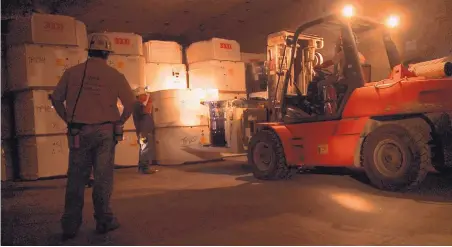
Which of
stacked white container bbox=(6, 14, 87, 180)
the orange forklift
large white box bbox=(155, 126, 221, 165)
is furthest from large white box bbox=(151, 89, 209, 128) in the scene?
the orange forklift

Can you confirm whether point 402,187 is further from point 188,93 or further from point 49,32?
point 49,32

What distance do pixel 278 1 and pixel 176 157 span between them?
211 inches

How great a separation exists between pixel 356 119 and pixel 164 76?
6.12 metres

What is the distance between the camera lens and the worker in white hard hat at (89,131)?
3.57 meters

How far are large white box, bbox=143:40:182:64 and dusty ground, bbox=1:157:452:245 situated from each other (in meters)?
4.37

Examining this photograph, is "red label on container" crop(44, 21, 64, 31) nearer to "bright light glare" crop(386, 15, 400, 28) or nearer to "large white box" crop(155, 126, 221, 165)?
"large white box" crop(155, 126, 221, 165)

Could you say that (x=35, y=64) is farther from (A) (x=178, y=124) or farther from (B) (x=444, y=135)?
(B) (x=444, y=135)

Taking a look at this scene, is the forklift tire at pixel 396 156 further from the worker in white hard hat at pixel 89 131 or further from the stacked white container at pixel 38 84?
the stacked white container at pixel 38 84

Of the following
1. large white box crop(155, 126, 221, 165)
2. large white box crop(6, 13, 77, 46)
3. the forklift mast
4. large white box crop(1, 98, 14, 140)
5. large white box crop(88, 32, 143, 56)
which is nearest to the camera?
the forklift mast

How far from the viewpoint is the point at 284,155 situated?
647 cm

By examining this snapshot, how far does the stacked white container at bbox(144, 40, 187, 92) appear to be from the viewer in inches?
397

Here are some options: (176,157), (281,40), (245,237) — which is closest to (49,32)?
(176,157)

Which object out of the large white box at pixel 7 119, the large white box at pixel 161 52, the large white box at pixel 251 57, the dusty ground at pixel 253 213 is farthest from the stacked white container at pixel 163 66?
the dusty ground at pixel 253 213

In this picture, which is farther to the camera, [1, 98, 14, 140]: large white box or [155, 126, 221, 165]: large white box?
[155, 126, 221, 165]: large white box
